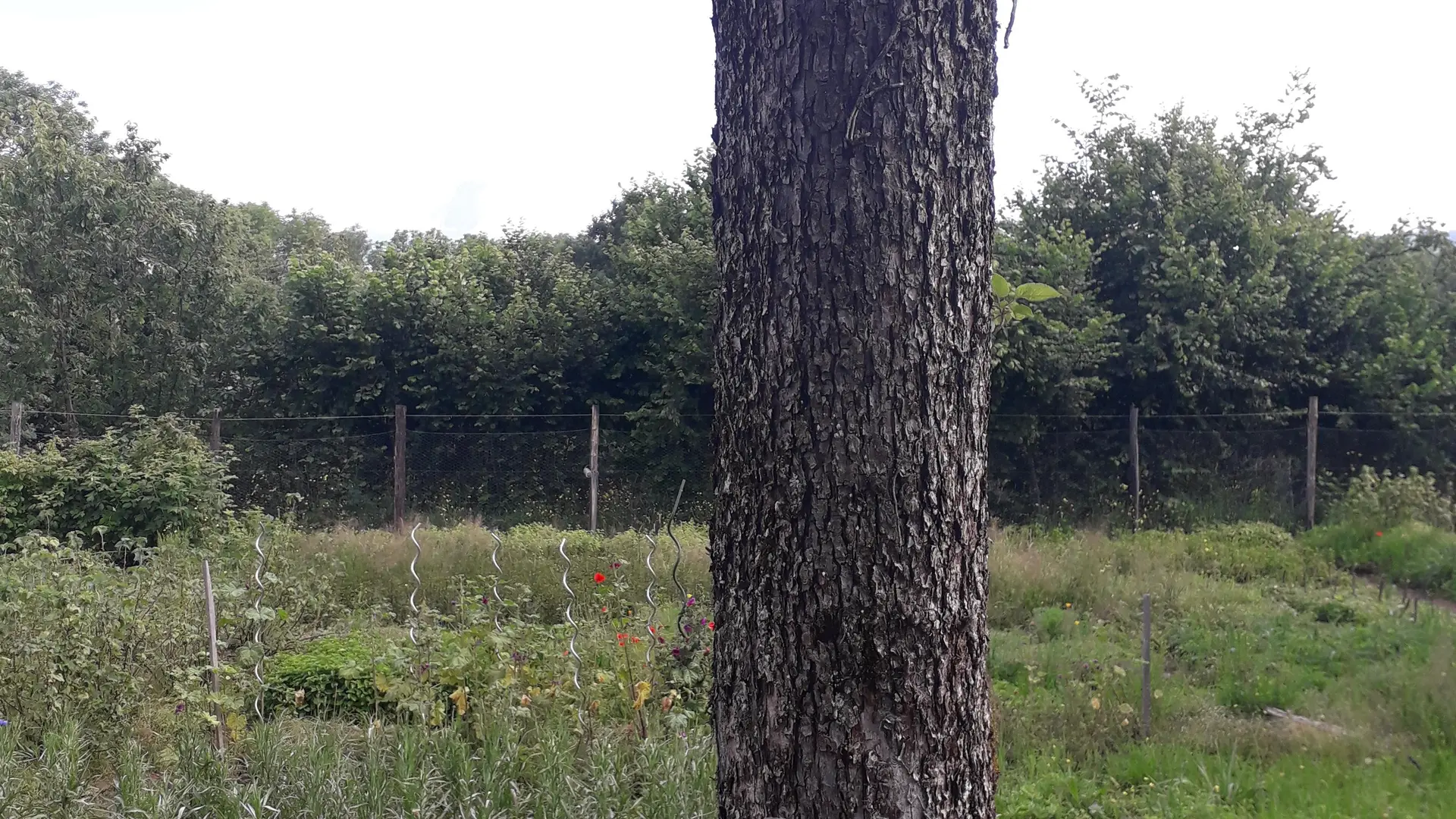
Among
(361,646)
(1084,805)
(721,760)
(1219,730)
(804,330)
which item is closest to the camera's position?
(804,330)

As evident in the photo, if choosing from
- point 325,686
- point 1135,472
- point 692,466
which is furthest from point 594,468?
point 325,686

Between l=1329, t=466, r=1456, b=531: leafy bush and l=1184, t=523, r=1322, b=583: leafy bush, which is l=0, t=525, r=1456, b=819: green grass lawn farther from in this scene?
l=1329, t=466, r=1456, b=531: leafy bush

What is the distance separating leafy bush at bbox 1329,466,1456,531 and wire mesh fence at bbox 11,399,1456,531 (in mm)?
614

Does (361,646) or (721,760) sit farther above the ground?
(721,760)

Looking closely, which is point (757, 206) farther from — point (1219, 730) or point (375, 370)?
point (375, 370)

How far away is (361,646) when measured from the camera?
521 cm

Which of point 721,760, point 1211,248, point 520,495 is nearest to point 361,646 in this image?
point 721,760

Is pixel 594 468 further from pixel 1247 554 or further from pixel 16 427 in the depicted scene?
pixel 1247 554

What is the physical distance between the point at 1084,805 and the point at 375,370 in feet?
37.0

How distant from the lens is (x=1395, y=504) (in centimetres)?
1080

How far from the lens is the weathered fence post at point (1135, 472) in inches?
470

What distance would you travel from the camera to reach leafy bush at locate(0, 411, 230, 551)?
9.32 meters

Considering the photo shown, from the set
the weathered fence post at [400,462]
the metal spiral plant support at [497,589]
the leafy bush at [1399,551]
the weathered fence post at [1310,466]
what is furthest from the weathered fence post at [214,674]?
the weathered fence post at [1310,466]

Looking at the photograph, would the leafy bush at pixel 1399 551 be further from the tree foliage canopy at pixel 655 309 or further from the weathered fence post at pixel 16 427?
the weathered fence post at pixel 16 427
